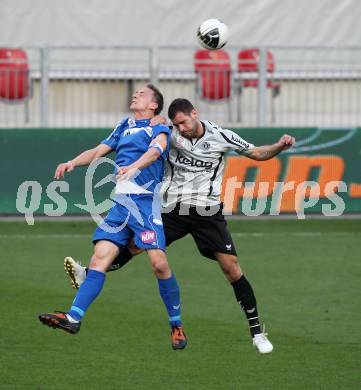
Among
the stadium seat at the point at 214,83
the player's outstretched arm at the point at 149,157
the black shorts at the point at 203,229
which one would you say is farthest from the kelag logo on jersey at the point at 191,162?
the stadium seat at the point at 214,83

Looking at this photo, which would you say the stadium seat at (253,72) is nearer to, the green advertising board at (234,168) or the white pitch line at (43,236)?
the green advertising board at (234,168)

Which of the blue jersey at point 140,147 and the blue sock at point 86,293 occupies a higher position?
the blue jersey at point 140,147

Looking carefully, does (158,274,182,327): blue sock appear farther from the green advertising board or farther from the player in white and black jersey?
the green advertising board

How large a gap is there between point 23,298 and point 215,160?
3.36 metres

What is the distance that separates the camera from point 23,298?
13.3 m

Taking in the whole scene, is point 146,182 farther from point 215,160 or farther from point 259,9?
point 259,9

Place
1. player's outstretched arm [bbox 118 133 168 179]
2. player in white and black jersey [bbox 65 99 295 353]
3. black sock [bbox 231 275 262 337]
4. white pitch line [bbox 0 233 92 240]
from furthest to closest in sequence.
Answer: white pitch line [bbox 0 233 92 240] → black sock [bbox 231 275 262 337] → player in white and black jersey [bbox 65 99 295 353] → player's outstretched arm [bbox 118 133 168 179]

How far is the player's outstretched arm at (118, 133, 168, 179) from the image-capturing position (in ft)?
32.0

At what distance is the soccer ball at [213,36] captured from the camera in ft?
44.2

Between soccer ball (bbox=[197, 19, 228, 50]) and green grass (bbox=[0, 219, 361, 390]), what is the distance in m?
2.69

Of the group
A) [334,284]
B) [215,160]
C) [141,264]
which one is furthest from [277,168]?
[215,160]

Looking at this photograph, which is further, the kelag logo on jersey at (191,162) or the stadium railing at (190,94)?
the stadium railing at (190,94)

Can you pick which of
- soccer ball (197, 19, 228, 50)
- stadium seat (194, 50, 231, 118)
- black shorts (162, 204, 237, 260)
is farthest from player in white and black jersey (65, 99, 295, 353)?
stadium seat (194, 50, 231, 118)

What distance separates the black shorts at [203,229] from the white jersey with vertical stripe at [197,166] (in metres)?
0.12
